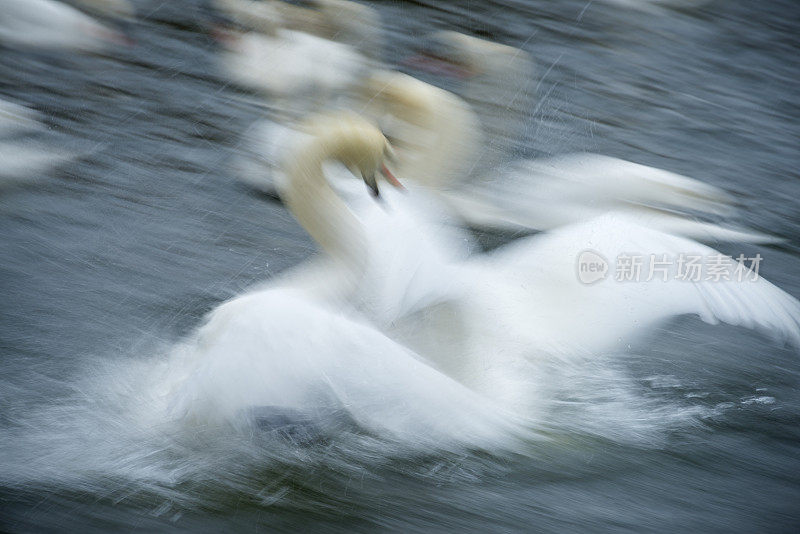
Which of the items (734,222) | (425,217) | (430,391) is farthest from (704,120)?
(430,391)

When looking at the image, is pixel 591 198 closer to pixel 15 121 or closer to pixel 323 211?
pixel 323 211

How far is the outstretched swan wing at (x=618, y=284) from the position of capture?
246cm

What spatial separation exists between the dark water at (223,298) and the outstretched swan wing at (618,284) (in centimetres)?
Answer: 11

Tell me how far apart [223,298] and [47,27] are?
175 centimetres

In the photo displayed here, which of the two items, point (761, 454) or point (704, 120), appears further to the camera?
point (704, 120)

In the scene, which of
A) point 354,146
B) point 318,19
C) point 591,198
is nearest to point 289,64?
point 318,19

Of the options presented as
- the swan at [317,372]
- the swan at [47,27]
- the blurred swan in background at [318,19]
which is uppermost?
the blurred swan in background at [318,19]

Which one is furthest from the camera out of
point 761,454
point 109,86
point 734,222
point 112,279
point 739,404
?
point 109,86

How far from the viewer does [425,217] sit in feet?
9.70

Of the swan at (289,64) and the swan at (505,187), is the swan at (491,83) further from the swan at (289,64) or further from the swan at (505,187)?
the swan at (505,187)

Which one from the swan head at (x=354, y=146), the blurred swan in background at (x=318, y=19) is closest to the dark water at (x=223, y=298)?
the blurred swan in background at (x=318, y=19)

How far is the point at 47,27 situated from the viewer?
12.9 feet

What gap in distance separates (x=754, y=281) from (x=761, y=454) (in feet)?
1.54

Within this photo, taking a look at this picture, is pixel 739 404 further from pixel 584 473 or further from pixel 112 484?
pixel 112 484
